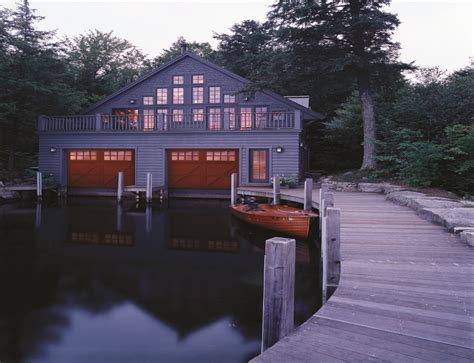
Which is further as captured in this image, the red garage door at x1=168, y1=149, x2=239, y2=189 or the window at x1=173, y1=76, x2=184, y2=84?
the window at x1=173, y1=76, x2=184, y2=84

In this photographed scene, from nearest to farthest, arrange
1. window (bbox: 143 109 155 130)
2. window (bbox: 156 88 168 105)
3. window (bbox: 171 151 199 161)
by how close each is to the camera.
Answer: window (bbox: 171 151 199 161)
window (bbox: 143 109 155 130)
window (bbox: 156 88 168 105)

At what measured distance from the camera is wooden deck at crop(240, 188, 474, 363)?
2834 mm

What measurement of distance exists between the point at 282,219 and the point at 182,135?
1170 centimetres

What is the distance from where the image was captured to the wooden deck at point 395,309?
283cm

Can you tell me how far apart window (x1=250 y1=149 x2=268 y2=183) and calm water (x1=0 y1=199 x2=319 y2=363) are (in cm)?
689

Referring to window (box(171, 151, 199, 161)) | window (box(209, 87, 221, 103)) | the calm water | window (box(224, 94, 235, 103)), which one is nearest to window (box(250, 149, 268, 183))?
window (box(171, 151, 199, 161))

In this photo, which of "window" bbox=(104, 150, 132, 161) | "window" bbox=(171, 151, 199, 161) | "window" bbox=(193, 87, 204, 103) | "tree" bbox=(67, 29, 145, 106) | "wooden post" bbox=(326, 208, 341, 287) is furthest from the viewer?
"tree" bbox=(67, 29, 145, 106)

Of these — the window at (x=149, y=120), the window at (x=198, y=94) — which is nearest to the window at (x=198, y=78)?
the window at (x=198, y=94)

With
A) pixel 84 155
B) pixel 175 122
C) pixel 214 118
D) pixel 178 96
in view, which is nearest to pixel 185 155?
pixel 175 122

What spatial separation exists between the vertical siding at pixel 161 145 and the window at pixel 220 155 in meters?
0.51

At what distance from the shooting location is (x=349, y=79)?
21594 mm

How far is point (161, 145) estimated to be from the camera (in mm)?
21812

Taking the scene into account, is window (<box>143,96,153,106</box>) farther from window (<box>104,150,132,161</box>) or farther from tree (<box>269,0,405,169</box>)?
tree (<box>269,0,405,169</box>)

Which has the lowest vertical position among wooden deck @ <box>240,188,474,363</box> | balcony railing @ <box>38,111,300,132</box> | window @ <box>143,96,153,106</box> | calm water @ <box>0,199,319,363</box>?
calm water @ <box>0,199,319,363</box>
